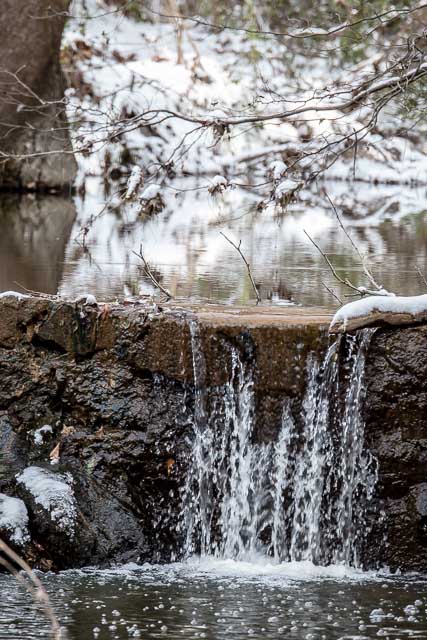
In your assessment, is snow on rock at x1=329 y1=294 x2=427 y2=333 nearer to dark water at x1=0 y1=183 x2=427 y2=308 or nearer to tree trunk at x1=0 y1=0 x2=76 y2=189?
dark water at x1=0 y1=183 x2=427 y2=308

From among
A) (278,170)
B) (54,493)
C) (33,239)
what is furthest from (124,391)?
(33,239)

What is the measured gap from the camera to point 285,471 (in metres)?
6.13

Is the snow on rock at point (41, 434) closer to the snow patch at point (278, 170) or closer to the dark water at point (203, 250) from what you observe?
the dark water at point (203, 250)

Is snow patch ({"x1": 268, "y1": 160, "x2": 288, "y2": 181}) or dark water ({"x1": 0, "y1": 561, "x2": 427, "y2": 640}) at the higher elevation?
snow patch ({"x1": 268, "y1": 160, "x2": 288, "y2": 181})

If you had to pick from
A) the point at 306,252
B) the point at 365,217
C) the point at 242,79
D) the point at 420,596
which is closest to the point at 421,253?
the point at 306,252

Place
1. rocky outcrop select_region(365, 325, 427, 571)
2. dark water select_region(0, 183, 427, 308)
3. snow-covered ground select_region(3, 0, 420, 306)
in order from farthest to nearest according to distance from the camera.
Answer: dark water select_region(0, 183, 427, 308)
snow-covered ground select_region(3, 0, 420, 306)
rocky outcrop select_region(365, 325, 427, 571)

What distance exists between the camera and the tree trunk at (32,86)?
1783cm

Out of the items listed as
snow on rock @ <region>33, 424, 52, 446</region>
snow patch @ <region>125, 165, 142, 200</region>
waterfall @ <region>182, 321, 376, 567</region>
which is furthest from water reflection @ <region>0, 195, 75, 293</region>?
waterfall @ <region>182, 321, 376, 567</region>

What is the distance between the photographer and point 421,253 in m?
11.7

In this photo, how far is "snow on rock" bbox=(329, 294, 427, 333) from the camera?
19.6 ft

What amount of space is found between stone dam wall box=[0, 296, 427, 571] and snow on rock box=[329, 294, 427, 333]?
87 millimetres

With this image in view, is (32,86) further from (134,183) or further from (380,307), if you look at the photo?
(380,307)

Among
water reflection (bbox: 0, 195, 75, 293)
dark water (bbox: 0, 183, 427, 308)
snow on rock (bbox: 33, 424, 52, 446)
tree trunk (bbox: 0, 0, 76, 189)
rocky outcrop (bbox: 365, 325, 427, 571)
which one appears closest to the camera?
rocky outcrop (bbox: 365, 325, 427, 571)

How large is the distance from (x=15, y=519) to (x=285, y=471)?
1.51 meters
